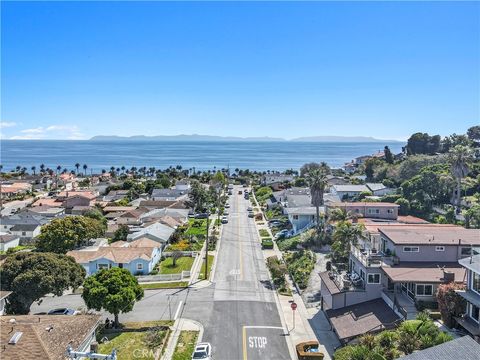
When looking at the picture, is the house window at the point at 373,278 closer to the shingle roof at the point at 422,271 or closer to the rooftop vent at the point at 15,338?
the shingle roof at the point at 422,271

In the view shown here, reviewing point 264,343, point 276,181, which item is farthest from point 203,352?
point 276,181

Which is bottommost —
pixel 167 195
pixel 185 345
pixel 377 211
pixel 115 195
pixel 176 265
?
pixel 176 265

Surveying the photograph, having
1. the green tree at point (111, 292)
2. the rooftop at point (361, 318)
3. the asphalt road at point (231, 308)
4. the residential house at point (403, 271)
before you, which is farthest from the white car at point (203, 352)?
the residential house at point (403, 271)

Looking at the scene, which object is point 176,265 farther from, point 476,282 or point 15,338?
point 476,282

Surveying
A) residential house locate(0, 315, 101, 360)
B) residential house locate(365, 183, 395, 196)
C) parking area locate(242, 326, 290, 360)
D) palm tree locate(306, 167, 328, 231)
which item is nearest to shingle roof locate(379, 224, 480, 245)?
parking area locate(242, 326, 290, 360)

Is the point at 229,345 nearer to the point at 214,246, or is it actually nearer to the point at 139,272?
the point at 139,272

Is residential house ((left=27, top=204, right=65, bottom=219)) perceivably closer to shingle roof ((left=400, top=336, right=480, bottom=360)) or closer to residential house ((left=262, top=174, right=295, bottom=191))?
residential house ((left=262, top=174, right=295, bottom=191))

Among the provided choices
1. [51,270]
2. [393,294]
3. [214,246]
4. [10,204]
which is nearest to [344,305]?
[393,294]
